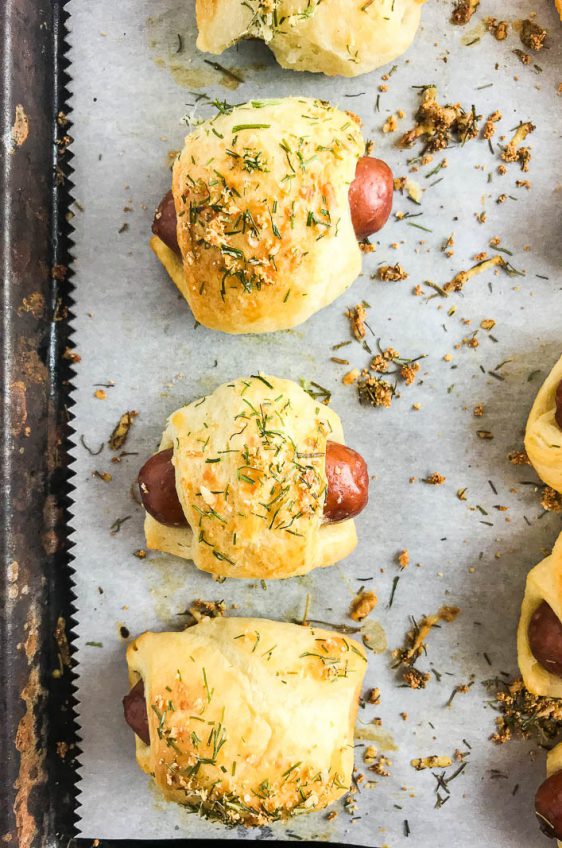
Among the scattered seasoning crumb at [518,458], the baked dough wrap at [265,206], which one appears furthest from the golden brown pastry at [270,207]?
the scattered seasoning crumb at [518,458]

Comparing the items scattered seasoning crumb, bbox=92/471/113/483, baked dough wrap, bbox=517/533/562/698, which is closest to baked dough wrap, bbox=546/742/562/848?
baked dough wrap, bbox=517/533/562/698

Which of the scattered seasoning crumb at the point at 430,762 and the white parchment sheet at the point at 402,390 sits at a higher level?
the white parchment sheet at the point at 402,390

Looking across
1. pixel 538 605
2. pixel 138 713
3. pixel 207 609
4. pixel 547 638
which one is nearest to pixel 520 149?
pixel 538 605

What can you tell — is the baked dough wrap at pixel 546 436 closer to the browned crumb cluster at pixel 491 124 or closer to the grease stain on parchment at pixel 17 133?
the browned crumb cluster at pixel 491 124

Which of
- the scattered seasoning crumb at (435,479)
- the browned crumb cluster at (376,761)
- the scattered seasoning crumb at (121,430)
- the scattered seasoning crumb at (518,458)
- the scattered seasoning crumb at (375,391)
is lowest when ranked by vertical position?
the browned crumb cluster at (376,761)

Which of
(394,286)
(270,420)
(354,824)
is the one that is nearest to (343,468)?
(270,420)

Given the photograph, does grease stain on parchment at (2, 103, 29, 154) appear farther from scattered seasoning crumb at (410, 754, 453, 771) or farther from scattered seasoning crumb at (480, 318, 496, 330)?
scattered seasoning crumb at (410, 754, 453, 771)

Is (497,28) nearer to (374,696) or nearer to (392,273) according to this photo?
(392,273)

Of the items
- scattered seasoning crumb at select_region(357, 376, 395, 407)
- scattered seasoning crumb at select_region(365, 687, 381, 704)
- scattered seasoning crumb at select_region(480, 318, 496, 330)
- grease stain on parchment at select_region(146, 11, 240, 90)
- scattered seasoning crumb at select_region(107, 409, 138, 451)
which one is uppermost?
grease stain on parchment at select_region(146, 11, 240, 90)
